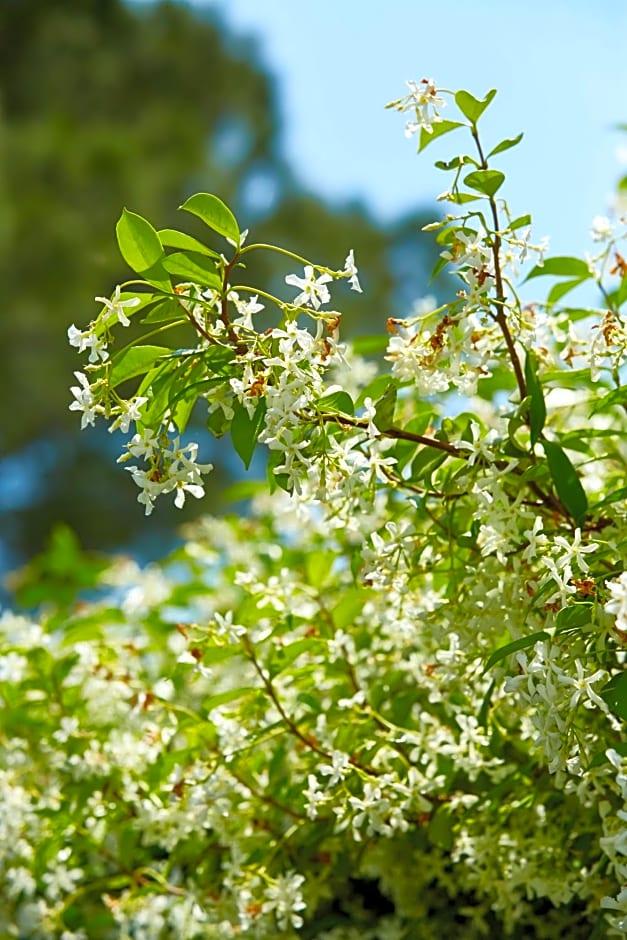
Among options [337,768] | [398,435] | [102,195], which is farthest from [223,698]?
[102,195]

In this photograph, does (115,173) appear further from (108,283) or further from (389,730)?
(389,730)

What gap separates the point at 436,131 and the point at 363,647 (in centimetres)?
46

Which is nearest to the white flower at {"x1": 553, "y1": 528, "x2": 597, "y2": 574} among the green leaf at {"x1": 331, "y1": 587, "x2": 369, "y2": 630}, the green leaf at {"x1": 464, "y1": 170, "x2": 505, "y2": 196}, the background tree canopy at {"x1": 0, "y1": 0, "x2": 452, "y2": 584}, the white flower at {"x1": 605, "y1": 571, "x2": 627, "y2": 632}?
the white flower at {"x1": 605, "y1": 571, "x2": 627, "y2": 632}

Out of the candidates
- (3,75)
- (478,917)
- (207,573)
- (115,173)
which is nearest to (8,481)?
(115,173)

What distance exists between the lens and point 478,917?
0.95m

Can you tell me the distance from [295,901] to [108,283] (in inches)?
218

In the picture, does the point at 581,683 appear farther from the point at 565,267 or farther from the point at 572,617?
the point at 565,267

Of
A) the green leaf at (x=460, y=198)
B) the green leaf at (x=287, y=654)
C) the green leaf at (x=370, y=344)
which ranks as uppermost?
the green leaf at (x=370, y=344)

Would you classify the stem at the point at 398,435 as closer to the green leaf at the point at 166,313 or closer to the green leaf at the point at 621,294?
the green leaf at the point at 166,313

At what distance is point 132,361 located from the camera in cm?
66

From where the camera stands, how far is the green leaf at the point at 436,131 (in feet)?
2.27

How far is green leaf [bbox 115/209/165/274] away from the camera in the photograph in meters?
0.64

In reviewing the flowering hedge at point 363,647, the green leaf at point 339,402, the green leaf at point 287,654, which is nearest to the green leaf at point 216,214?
the flowering hedge at point 363,647

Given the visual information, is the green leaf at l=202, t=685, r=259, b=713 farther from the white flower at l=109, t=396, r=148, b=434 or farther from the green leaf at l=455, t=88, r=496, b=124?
the green leaf at l=455, t=88, r=496, b=124
